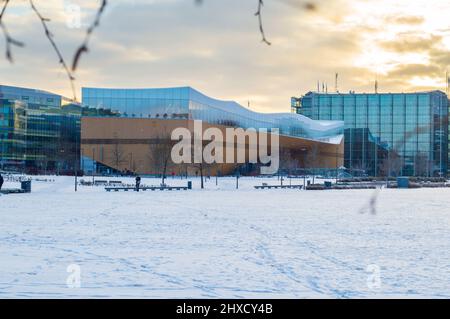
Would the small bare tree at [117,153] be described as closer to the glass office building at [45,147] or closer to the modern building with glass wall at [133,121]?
the modern building with glass wall at [133,121]

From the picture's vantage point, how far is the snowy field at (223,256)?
417 inches

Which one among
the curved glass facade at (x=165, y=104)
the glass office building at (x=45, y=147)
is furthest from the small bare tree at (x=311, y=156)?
the glass office building at (x=45, y=147)

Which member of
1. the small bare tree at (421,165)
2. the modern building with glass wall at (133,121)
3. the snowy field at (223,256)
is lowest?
the snowy field at (223,256)

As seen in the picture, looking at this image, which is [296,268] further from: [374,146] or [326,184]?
[374,146]

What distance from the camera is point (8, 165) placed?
9431 centimetres

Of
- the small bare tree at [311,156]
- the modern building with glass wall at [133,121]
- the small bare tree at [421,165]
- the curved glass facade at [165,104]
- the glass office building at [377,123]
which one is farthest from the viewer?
the glass office building at [377,123]

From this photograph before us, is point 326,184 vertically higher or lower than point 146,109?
lower

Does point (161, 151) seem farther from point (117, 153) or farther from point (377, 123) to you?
point (377, 123)

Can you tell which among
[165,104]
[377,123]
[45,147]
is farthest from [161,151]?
[377,123]

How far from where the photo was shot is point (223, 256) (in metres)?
14.5

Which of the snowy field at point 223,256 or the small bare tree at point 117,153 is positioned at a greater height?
the small bare tree at point 117,153

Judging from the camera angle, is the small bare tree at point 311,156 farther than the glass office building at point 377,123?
No
